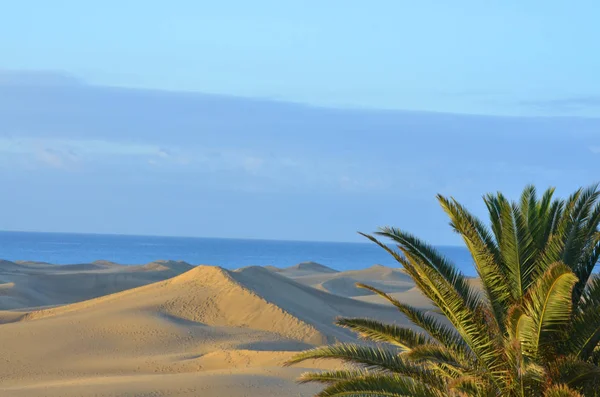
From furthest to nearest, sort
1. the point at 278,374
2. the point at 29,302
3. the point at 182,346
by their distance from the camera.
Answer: the point at 29,302 → the point at 182,346 → the point at 278,374

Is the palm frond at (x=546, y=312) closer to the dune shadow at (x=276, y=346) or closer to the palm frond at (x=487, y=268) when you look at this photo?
the palm frond at (x=487, y=268)

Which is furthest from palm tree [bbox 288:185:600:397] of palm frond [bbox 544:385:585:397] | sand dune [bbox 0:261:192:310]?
sand dune [bbox 0:261:192:310]

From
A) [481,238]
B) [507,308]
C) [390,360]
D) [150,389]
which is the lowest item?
[150,389]

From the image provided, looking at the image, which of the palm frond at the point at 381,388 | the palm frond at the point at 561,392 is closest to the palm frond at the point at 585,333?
the palm frond at the point at 561,392

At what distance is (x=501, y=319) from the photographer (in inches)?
396

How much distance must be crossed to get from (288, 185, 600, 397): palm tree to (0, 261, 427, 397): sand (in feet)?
29.5

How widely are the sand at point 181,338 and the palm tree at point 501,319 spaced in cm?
898

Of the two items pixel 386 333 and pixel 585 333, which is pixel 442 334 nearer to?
pixel 386 333

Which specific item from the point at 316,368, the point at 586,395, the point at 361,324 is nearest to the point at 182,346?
the point at 316,368

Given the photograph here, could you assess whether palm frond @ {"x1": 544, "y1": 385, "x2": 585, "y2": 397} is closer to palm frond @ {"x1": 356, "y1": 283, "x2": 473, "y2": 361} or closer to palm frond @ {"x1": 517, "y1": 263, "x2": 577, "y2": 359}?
palm frond @ {"x1": 517, "y1": 263, "x2": 577, "y2": 359}

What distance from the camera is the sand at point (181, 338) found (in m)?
20.0

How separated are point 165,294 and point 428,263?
2196cm

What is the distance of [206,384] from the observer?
1958 cm

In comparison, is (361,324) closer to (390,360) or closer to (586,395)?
(390,360)
